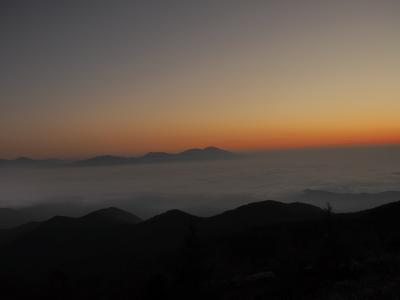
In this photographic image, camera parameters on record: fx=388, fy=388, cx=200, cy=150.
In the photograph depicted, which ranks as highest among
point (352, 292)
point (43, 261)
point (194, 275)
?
point (352, 292)

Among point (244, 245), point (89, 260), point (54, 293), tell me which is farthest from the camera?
point (89, 260)

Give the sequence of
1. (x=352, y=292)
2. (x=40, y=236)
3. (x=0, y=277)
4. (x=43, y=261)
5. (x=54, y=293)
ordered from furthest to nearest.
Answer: (x=40, y=236) < (x=43, y=261) < (x=0, y=277) < (x=54, y=293) < (x=352, y=292)

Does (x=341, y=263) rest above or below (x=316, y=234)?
above

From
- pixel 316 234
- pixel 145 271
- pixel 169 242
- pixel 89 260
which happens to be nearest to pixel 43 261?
pixel 89 260

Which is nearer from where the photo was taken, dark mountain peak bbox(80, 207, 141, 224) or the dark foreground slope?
the dark foreground slope

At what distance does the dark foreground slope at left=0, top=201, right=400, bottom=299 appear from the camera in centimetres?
3134

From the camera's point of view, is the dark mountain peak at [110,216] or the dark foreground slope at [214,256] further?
the dark mountain peak at [110,216]

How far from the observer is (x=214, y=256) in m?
73.3

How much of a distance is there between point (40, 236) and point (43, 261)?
21610 mm

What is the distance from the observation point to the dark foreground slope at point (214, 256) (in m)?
31.3

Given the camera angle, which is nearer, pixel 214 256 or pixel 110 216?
pixel 214 256

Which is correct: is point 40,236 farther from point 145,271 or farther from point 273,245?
point 273,245

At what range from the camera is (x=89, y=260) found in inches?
3637

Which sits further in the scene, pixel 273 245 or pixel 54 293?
pixel 273 245
